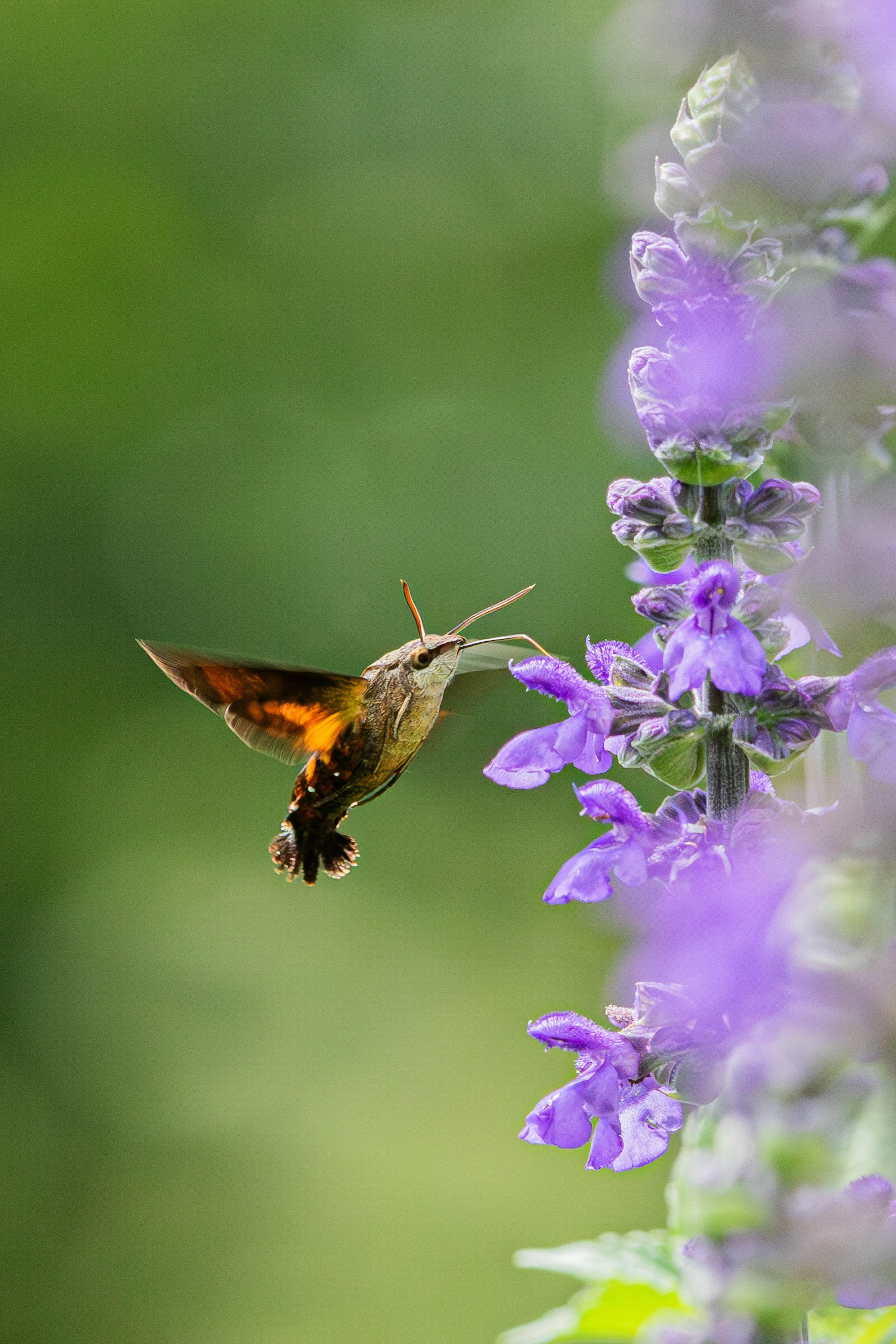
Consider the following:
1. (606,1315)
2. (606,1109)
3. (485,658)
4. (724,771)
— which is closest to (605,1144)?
(606,1109)

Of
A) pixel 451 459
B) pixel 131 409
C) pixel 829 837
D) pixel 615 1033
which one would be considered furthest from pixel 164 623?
pixel 829 837

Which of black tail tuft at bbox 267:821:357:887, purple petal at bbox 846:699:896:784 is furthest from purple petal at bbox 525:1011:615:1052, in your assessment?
black tail tuft at bbox 267:821:357:887

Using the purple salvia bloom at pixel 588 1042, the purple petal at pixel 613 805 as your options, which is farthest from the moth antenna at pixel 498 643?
the purple salvia bloom at pixel 588 1042

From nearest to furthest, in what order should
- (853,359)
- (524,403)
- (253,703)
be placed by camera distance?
1. (853,359)
2. (253,703)
3. (524,403)

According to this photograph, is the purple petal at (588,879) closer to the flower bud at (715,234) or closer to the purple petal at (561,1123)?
the purple petal at (561,1123)

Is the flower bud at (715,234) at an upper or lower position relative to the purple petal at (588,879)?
upper

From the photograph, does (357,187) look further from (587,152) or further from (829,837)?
(829,837)

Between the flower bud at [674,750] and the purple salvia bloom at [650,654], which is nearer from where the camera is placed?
the flower bud at [674,750]

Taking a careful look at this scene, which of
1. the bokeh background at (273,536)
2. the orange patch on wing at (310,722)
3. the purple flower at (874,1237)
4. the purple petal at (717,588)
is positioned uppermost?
the bokeh background at (273,536)
